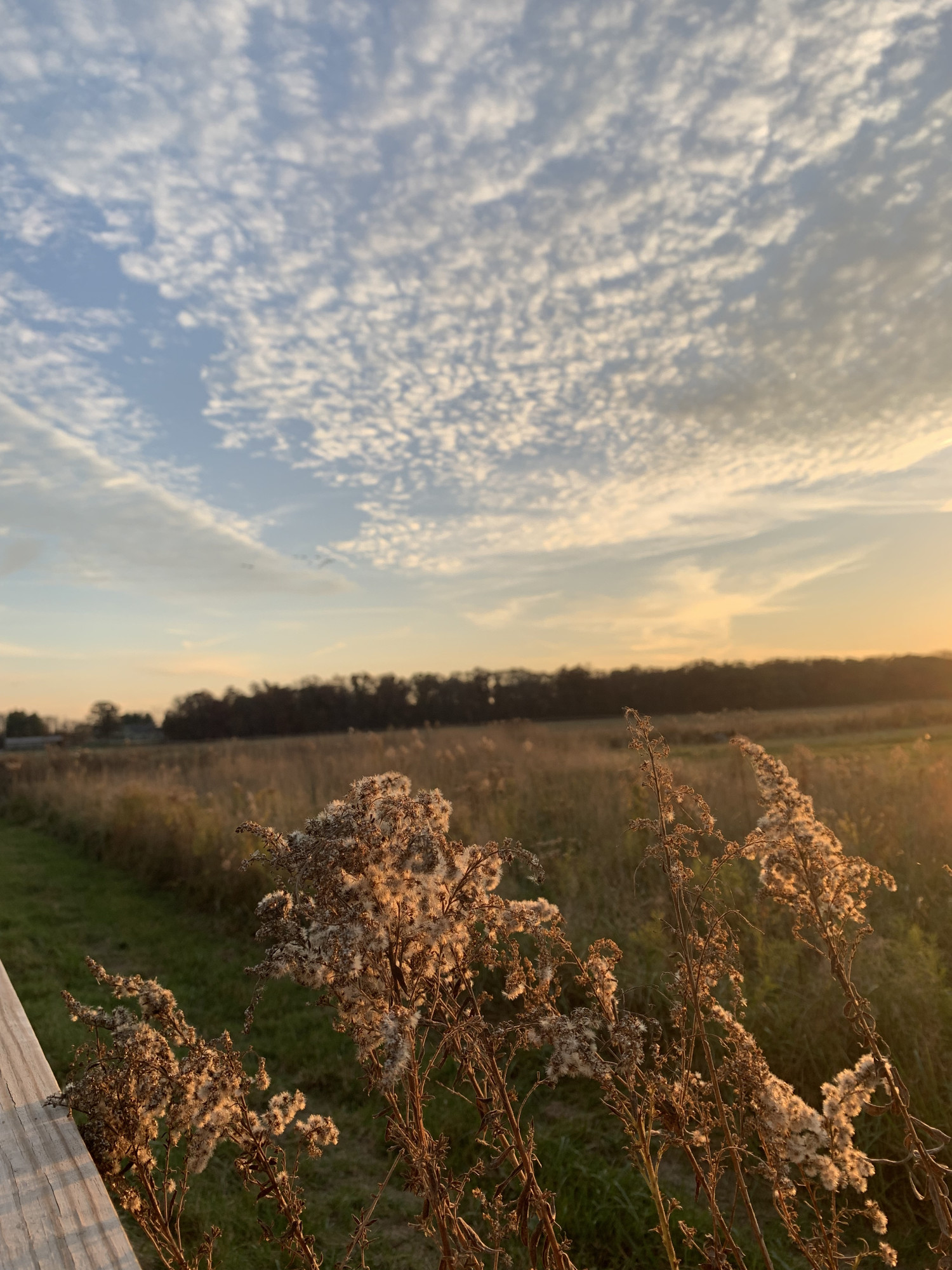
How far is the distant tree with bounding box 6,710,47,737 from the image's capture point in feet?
168

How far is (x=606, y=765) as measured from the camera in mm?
12383

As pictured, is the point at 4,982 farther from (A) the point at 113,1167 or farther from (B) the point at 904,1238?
(B) the point at 904,1238

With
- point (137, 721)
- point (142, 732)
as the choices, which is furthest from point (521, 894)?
point (137, 721)

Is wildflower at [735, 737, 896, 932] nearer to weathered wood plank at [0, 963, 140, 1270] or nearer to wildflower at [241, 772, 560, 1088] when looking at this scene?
wildflower at [241, 772, 560, 1088]

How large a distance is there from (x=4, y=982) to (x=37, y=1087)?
0.48m

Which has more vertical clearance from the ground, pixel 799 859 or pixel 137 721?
pixel 137 721

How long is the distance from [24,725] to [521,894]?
53.5m

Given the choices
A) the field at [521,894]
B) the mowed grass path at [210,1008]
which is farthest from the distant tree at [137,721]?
→ the mowed grass path at [210,1008]

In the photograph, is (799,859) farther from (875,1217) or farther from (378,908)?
(378,908)

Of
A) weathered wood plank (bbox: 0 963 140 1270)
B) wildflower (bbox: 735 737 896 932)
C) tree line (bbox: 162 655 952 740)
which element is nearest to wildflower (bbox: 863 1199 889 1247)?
wildflower (bbox: 735 737 896 932)

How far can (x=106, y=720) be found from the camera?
51031 mm

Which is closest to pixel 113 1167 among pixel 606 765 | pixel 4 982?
pixel 4 982

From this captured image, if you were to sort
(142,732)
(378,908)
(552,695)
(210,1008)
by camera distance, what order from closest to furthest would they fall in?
(378,908) < (210,1008) < (552,695) < (142,732)

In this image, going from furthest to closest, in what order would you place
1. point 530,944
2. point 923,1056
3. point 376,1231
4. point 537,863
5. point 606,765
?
1. point 606,765
2. point 530,944
3. point 923,1056
4. point 376,1231
5. point 537,863
